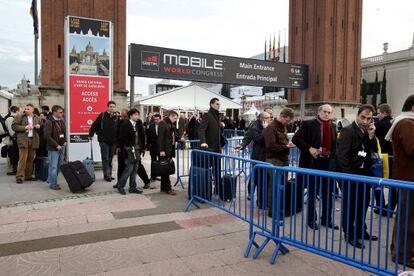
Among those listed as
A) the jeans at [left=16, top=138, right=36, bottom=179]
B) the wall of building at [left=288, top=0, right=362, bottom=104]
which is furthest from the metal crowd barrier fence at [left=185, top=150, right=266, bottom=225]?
the wall of building at [left=288, top=0, right=362, bottom=104]

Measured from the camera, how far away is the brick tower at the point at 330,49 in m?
31.5

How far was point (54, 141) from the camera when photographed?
731cm

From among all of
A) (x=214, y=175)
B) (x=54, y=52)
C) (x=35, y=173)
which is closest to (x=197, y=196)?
(x=214, y=175)

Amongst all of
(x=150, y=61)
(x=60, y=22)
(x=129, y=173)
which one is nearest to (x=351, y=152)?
(x=129, y=173)

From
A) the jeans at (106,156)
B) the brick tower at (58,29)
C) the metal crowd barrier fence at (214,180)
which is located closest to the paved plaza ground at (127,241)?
the metal crowd barrier fence at (214,180)

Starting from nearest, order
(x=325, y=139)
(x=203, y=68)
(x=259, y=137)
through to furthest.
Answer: (x=325, y=139), (x=259, y=137), (x=203, y=68)

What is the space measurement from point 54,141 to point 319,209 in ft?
18.7

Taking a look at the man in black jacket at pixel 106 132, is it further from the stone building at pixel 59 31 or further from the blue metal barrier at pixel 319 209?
the stone building at pixel 59 31

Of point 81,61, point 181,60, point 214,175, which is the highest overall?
point 181,60

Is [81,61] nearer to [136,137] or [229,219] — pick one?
[136,137]

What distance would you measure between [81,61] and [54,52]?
11276 mm

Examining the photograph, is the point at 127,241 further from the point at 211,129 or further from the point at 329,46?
the point at 329,46

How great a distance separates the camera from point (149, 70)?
17281 mm

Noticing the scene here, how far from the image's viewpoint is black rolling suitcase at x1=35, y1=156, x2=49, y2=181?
8398 millimetres
